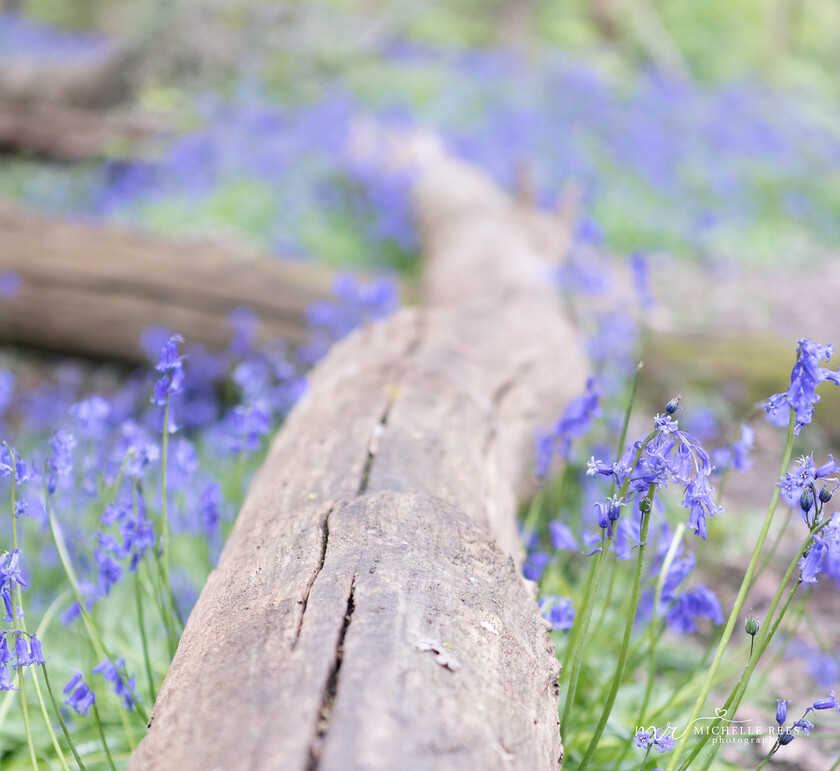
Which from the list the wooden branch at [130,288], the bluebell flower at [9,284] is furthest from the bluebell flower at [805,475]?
the bluebell flower at [9,284]

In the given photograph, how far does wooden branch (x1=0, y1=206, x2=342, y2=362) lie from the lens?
3.82 m

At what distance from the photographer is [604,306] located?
4.03m

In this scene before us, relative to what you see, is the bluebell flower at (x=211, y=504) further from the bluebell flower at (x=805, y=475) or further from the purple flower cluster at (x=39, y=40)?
the purple flower cluster at (x=39, y=40)

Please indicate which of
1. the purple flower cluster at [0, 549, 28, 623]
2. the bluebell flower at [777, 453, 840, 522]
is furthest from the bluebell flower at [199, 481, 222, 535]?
the bluebell flower at [777, 453, 840, 522]

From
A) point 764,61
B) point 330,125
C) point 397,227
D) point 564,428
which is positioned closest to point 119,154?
point 330,125

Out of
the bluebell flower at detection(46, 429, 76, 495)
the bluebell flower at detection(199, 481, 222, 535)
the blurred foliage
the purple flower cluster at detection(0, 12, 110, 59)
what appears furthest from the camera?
the purple flower cluster at detection(0, 12, 110, 59)

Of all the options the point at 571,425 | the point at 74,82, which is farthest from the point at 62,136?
the point at 571,425

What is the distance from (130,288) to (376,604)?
3142 millimetres

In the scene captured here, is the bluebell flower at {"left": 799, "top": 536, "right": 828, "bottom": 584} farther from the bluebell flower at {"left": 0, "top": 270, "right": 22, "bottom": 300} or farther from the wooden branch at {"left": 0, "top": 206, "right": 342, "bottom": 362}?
the bluebell flower at {"left": 0, "top": 270, "right": 22, "bottom": 300}

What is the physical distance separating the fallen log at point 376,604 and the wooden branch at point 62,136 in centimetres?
534

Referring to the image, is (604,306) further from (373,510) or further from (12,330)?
(12,330)

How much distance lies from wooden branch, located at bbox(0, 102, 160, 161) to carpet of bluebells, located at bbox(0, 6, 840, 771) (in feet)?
0.62

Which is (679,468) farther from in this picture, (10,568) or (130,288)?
(130,288)

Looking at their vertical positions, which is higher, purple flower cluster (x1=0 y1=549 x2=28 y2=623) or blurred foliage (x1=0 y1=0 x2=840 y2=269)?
blurred foliage (x1=0 y1=0 x2=840 y2=269)
